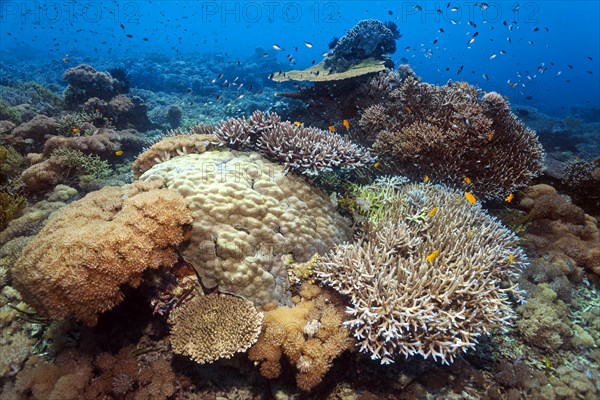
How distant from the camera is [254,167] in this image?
5.12 meters

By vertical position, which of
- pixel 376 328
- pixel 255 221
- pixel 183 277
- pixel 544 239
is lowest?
pixel 183 277

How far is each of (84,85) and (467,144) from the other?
50.8 ft

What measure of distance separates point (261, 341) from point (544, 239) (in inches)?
244

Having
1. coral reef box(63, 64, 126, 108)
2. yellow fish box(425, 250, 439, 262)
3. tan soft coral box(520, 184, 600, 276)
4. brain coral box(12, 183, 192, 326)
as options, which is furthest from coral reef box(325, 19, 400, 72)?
coral reef box(63, 64, 126, 108)

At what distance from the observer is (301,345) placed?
11.8 feet

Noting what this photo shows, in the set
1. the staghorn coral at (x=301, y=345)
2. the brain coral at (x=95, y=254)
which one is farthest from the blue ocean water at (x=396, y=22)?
the brain coral at (x=95, y=254)

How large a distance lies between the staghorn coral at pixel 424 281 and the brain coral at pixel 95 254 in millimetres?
2042

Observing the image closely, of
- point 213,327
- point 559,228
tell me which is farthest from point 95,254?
point 559,228

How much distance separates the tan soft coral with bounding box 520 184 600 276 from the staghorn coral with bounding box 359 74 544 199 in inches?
20.7

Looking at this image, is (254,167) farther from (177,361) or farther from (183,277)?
(177,361)

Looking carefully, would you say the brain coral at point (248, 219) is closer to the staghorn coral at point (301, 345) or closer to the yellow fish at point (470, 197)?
the staghorn coral at point (301, 345)

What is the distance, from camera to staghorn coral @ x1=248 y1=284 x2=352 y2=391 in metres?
3.51

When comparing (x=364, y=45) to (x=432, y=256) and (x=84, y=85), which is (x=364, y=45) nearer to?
(x=432, y=256)

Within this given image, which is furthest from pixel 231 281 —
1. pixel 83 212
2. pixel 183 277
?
pixel 83 212
